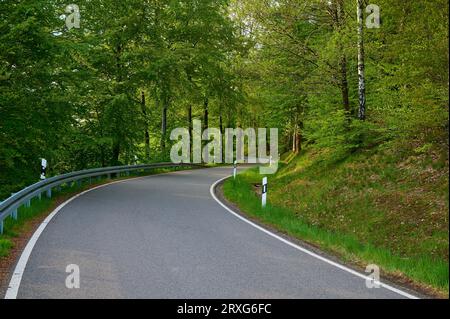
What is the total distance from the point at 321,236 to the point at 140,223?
4.27m

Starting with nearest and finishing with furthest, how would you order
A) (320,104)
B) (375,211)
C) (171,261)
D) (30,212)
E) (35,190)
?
(171,261), (30,212), (375,211), (35,190), (320,104)

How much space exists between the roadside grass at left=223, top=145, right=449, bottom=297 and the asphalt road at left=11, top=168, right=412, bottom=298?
115cm

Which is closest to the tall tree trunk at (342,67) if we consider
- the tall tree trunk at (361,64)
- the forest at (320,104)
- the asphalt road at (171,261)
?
the forest at (320,104)

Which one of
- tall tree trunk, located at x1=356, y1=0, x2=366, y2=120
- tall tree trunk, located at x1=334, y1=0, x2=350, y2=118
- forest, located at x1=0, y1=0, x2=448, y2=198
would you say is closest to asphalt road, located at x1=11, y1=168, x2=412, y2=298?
forest, located at x1=0, y1=0, x2=448, y2=198

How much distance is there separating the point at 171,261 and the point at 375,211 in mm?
7147

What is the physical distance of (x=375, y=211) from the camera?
1225cm

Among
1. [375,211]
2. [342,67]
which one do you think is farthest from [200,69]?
[375,211]

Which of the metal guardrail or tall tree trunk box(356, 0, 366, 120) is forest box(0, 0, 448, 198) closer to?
tall tree trunk box(356, 0, 366, 120)

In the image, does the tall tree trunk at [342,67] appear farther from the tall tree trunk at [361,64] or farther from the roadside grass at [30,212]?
the roadside grass at [30,212]

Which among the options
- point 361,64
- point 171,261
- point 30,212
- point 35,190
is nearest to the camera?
point 171,261

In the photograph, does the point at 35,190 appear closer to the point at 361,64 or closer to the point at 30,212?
the point at 30,212

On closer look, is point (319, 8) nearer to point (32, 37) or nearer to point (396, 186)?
point (396, 186)

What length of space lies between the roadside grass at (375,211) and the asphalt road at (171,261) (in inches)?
45.3
